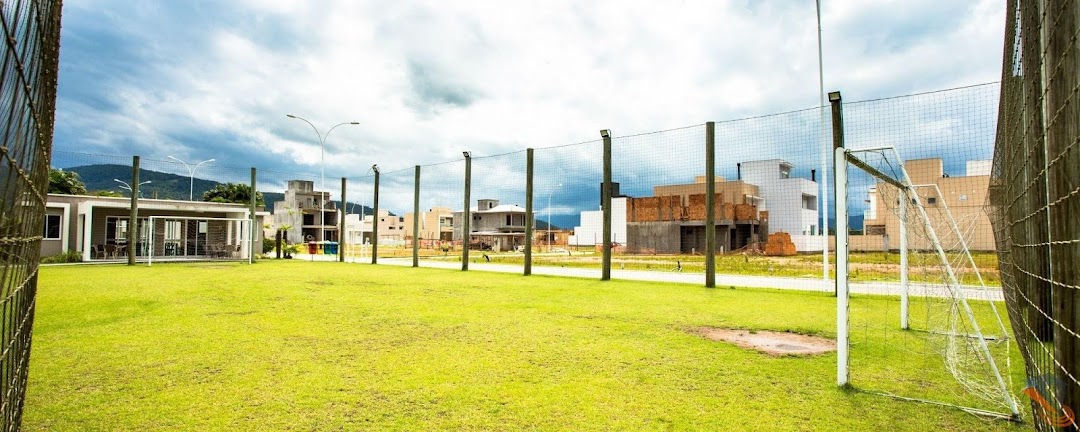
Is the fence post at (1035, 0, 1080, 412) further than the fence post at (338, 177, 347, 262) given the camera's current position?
No

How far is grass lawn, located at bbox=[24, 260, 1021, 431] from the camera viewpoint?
3.31 meters

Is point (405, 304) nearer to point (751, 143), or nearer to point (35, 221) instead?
point (35, 221)

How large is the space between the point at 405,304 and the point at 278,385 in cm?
469

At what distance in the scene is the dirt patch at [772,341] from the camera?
535 centimetres

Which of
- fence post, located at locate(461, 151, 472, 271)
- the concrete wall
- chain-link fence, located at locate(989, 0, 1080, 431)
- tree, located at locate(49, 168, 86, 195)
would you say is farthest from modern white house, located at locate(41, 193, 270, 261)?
tree, located at locate(49, 168, 86, 195)

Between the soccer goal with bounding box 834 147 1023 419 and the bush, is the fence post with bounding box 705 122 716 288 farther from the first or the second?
the bush

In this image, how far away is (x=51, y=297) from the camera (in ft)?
29.6

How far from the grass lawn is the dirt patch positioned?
228mm

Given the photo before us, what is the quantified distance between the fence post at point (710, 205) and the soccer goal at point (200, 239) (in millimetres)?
23601

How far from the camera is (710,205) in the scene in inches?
462

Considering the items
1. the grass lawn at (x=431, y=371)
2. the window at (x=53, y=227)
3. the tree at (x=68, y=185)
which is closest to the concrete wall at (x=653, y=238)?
the grass lawn at (x=431, y=371)

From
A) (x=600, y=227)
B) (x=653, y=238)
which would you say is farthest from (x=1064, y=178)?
(x=600, y=227)

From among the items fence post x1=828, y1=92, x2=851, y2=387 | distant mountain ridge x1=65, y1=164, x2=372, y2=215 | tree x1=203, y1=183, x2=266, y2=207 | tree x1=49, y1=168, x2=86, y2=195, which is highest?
tree x1=203, y1=183, x2=266, y2=207

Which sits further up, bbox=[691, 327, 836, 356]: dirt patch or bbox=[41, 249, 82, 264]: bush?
bbox=[41, 249, 82, 264]: bush
